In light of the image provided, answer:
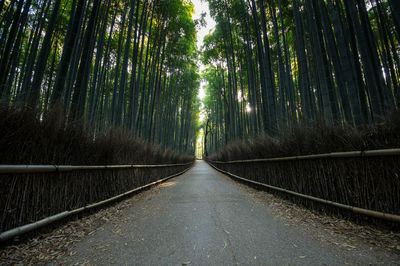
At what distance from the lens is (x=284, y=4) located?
6422mm

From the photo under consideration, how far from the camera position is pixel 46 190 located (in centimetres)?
165

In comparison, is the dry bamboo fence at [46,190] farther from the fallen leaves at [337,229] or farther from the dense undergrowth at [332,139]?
the dense undergrowth at [332,139]

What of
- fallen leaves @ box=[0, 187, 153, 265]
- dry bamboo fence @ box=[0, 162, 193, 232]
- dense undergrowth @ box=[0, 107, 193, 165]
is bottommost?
fallen leaves @ box=[0, 187, 153, 265]

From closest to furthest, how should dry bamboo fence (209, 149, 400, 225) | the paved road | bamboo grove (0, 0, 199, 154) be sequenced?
the paved road, dry bamboo fence (209, 149, 400, 225), bamboo grove (0, 0, 199, 154)

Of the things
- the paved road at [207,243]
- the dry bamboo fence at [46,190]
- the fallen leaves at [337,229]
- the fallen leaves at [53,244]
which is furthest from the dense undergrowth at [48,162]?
the fallen leaves at [337,229]

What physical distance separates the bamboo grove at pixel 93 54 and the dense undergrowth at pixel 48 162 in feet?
0.60

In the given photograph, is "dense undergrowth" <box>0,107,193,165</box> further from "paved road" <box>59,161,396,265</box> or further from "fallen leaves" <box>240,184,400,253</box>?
"fallen leaves" <box>240,184,400,253</box>

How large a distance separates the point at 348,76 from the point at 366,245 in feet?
9.50

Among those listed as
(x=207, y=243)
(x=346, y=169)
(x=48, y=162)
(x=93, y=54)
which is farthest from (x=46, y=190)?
(x=93, y=54)

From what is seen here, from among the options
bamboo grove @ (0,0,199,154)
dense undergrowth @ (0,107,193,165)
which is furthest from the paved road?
bamboo grove @ (0,0,199,154)

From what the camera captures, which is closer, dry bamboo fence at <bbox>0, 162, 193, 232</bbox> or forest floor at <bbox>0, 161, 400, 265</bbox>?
forest floor at <bbox>0, 161, 400, 265</bbox>

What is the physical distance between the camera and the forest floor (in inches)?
47.1

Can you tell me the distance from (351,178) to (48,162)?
3314 millimetres

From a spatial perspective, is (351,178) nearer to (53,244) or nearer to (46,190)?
(53,244)
